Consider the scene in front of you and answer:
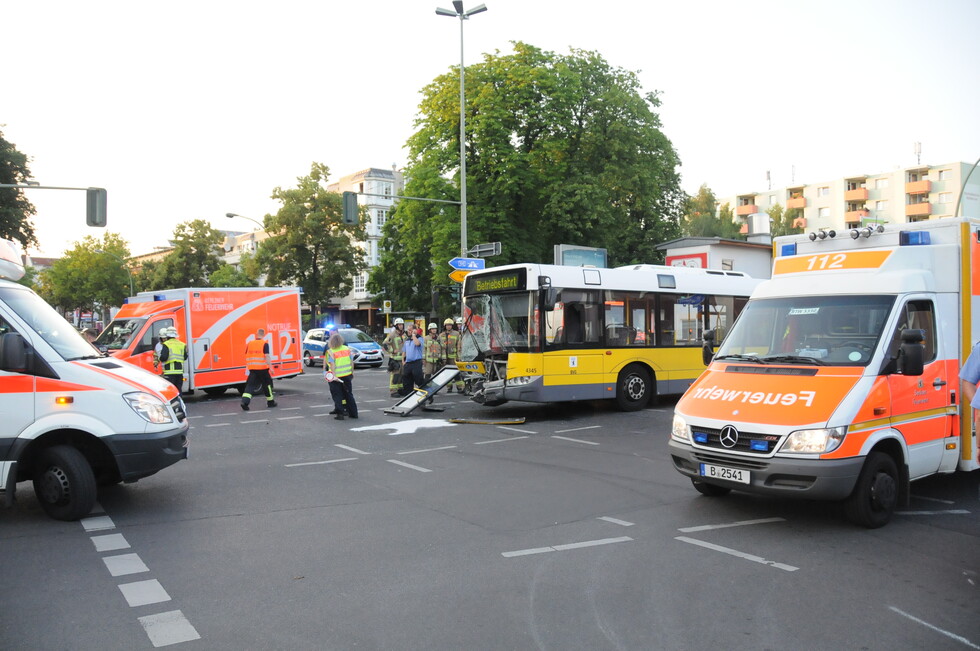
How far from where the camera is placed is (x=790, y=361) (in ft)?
22.7

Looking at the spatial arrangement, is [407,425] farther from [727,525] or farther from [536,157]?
[536,157]

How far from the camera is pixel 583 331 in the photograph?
14352 mm

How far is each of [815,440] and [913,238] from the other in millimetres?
2731

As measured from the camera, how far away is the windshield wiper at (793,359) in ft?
22.1

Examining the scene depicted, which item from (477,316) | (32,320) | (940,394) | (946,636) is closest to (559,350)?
(477,316)

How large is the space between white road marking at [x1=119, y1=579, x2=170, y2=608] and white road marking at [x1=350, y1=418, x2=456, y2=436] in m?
7.50

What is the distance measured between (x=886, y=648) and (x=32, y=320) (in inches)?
295

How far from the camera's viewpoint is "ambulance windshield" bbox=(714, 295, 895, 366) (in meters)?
6.71

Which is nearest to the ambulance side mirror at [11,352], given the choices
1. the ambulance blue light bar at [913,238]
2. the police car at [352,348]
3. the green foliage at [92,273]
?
the ambulance blue light bar at [913,238]

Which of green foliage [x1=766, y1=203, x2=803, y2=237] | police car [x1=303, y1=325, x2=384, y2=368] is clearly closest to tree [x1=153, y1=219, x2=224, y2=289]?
police car [x1=303, y1=325, x2=384, y2=368]

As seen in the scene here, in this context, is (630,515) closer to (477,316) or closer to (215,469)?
(215,469)

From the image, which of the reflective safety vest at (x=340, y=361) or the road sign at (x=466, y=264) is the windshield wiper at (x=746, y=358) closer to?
the reflective safety vest at (x=340, y=361)

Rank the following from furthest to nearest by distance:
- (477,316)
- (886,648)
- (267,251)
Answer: (267,251) → (477,316) → (886,648)

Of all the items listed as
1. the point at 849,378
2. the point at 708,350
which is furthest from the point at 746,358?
the point at 849,378
